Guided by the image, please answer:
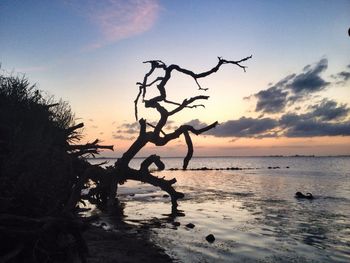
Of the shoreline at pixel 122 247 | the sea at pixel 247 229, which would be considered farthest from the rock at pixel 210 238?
the shoreline at pixel 122 247

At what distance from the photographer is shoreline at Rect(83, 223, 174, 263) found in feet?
35.4

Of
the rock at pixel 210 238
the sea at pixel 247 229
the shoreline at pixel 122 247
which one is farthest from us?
the rock at pixel 210 238

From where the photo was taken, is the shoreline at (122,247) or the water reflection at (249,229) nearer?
the shoreline at (122,247)

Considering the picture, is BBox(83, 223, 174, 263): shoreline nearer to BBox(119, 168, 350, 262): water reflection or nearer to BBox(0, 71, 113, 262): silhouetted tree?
BBox(119, 168, 350, 262): water reflection

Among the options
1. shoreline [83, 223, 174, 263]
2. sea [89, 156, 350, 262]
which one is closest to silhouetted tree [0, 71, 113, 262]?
shoreline [83, 223, 174, 263]

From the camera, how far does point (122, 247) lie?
40.5ft

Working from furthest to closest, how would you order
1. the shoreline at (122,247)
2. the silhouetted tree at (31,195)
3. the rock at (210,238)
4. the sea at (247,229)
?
the rock at (210,238)
the sea at (247,229)
the shoreline at (122,247)
the silhouetted tree at (31,195)

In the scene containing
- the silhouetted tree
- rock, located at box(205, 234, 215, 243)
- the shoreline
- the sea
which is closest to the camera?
the silhouetted tree

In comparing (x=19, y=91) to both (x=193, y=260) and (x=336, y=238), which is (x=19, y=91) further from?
Result: (x=336, y=238)

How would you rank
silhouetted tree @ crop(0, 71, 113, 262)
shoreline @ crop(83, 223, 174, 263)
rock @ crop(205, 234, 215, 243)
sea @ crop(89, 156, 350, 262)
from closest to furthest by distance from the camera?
1. silhouetted tree @ crop(0, 71, 113, 262)
2. shoreline @ crop(83, 223, 174, 263)
3. sea @ crop(89, 156, 350, 262)
4. rock @ crop(205, 234, 215, 243)

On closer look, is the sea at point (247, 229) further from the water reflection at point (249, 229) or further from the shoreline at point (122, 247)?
the shoreline at point (122, 247)

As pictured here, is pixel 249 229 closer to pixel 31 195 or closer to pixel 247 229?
pixel 247 229

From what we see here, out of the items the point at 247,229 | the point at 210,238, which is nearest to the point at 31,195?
the point at 210,238

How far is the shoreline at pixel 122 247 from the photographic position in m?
10.8
